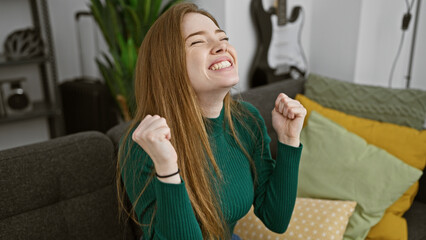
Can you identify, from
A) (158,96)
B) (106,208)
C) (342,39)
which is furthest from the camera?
(342,39)

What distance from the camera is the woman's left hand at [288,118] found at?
1013 mm

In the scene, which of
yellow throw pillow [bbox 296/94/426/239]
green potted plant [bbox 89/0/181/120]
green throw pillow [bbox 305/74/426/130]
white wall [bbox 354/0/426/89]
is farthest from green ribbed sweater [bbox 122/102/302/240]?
white wall [bbox 354/0/426/89]

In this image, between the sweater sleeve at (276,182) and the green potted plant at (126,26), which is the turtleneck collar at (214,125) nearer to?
the sweater sleeve at (276,182)

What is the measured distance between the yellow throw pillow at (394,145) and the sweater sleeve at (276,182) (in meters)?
0.55

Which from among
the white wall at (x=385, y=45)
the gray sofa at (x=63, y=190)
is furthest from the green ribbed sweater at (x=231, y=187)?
the white wall at (x=385, y=45)

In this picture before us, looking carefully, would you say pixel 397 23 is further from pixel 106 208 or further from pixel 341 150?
pixel 106 208

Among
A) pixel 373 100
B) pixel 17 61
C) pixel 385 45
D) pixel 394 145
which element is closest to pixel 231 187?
pixel 394 145

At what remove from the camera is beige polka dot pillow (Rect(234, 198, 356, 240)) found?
1289mm

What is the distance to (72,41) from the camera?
3.08m

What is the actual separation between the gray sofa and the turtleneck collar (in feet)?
1.33

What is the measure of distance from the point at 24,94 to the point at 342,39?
211cm

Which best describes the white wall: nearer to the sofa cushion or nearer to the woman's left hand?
the woman's left hand

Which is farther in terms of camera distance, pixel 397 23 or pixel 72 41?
pixel 72 41

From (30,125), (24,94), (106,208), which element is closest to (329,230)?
(106,208)
